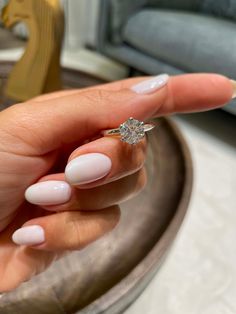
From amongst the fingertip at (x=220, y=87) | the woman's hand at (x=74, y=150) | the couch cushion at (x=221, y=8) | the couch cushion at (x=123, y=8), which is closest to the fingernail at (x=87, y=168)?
the woman's hand at (x=74, y=150)

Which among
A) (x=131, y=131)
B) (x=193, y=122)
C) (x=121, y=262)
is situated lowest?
(x=193, y=122)

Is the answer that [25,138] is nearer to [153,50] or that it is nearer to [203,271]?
[203,271]

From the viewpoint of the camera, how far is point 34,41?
2.36ft

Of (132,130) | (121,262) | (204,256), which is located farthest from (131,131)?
(204,256)

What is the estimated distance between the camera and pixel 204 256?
25.6 inches

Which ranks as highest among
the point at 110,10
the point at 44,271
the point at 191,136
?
the point at 110,10

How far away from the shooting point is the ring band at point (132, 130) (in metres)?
0.33

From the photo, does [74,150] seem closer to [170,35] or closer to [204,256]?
[204,256]

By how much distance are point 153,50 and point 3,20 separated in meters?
0.55

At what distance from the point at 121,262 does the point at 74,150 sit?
0.19 metres

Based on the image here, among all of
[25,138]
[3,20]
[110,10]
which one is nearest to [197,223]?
[25,138]

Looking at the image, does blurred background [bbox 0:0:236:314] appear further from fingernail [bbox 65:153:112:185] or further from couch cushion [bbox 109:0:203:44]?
fingernail [bbox 65:153:112:185]

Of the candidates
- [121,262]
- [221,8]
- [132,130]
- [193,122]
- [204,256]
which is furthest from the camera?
[221,8]

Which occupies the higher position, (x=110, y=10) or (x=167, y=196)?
(x=110, y=10)
